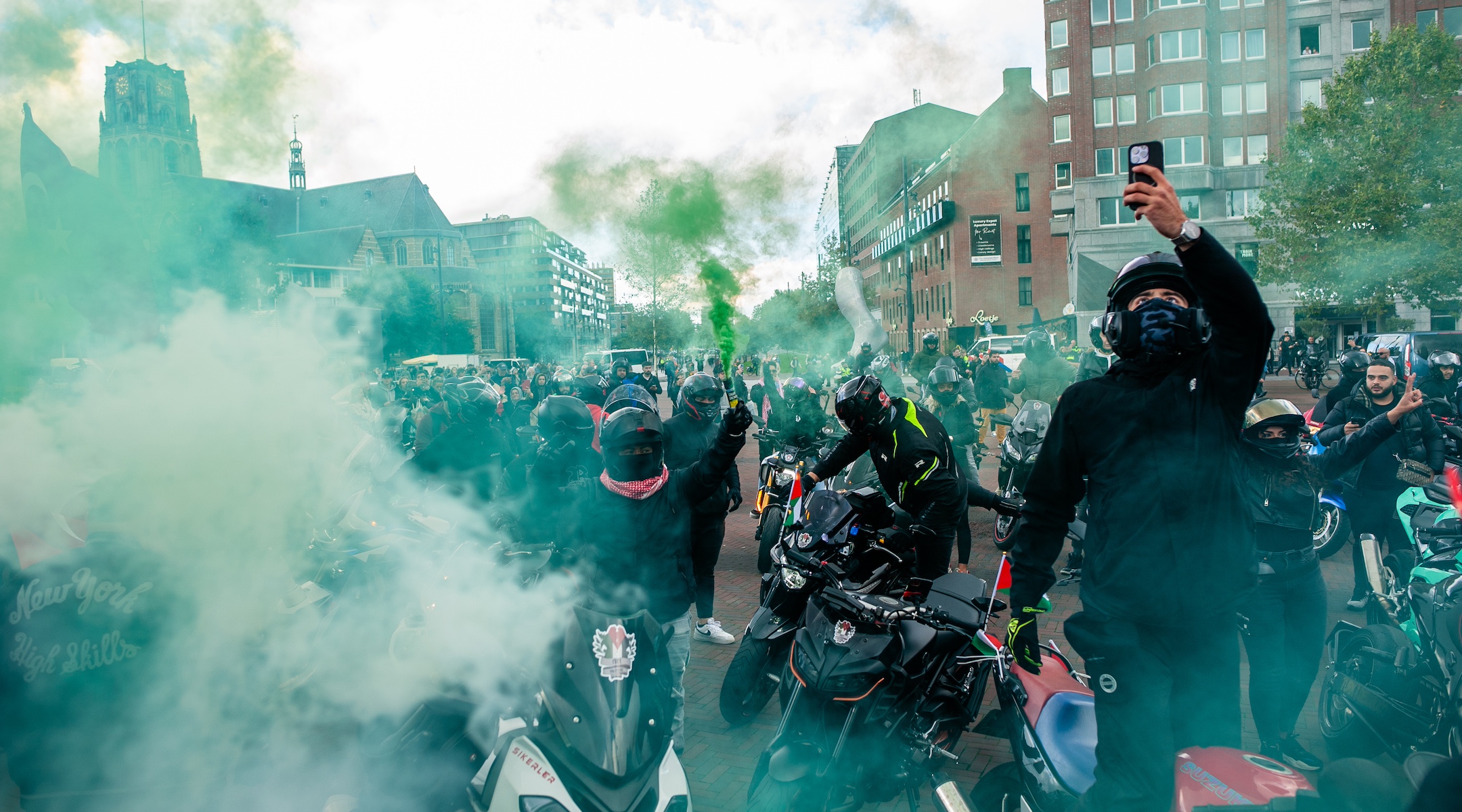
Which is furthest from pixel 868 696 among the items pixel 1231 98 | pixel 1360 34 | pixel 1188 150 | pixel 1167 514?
pixel 1360 34

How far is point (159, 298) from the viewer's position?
14.8 ft

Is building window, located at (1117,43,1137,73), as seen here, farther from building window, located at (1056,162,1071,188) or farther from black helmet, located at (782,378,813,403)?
black helmet, located at (782,378,813,403)

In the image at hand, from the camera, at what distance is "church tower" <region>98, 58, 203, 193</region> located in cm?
453

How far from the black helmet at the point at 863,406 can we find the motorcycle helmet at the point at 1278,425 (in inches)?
71.7

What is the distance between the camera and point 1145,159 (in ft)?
7.74

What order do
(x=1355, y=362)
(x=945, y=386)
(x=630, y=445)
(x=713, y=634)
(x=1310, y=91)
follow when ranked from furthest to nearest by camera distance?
(x=1310, y=91), (x=945, y=386), (x=1355, y=362), (x=713, y=634), (x=630, y=445)

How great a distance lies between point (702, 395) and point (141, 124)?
377cm

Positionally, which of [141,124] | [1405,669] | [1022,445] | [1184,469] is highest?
[141,124]

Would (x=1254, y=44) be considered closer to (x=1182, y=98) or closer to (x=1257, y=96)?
(x=1257, y=96)

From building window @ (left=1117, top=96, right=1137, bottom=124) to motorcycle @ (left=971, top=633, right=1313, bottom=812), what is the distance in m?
44.6

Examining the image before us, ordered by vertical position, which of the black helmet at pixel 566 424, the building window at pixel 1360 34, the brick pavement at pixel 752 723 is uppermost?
the building window at pixel 1360 34

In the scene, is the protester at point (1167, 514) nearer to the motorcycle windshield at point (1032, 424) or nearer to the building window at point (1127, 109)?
the motorcycle windshield at point (1032, 424)

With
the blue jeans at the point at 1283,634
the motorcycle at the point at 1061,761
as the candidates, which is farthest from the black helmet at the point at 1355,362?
the motorcycle at the point at 1061,761

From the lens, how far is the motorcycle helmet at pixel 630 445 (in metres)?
3.83
